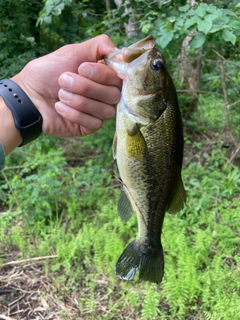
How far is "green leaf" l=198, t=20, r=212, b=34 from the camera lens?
205 centimetres

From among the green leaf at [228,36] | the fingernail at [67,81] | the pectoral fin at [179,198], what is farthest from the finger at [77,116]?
the green leaf at [228,36]

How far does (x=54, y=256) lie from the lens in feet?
10.7

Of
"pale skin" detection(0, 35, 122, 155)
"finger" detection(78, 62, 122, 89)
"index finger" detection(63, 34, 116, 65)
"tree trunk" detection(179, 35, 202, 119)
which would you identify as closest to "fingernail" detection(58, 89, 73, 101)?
"pale skin" detection(0, 35, 122, 155)

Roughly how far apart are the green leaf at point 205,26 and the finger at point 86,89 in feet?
2.63

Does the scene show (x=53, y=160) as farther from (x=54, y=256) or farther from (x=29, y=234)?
(x=54, y=256)

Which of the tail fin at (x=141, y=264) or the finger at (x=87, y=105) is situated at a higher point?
the finger at (x=87, y=105)

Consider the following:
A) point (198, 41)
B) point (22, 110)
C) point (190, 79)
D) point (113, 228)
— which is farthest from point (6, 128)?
point (190, 79)

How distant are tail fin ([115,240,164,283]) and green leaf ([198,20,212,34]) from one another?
140cm

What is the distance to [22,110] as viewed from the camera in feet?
6.07

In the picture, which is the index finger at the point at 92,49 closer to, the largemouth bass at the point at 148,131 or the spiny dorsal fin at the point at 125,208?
the largemouth bass at the point at 148,131

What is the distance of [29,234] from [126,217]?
2.22 m

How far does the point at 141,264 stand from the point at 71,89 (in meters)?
1.00

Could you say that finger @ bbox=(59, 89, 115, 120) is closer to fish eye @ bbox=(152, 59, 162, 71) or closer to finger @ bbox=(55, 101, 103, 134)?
finger @ bbox=(55, 101, 103, 134)

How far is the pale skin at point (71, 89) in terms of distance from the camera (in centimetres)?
158
